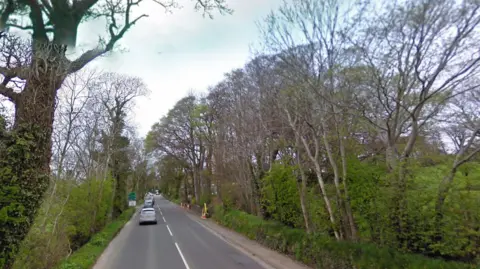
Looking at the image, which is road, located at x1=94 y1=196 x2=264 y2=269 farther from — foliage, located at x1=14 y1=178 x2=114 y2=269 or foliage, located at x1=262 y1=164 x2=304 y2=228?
foliage, located at x1=262 y1=164 x2=304 y2=228

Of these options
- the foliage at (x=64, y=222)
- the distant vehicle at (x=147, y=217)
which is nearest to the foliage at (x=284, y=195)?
the foliage at (x=64, y=222)

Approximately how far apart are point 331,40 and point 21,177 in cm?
885

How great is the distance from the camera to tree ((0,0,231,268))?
6609mm

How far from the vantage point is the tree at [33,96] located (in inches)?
260

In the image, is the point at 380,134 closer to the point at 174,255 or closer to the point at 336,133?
the point at 336,133

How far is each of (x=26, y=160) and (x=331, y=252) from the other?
8.39 m

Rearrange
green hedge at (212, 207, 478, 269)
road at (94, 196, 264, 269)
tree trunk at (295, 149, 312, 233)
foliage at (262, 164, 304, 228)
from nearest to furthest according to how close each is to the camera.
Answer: green hedge at (212, 207, 478, 269) < road at (94, 196, 264, 269) < tree trunk at (295, 149, 312, 233) < foliage at (262, 164, 304, 228)

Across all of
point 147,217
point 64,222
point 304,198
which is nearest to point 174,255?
point 64,222

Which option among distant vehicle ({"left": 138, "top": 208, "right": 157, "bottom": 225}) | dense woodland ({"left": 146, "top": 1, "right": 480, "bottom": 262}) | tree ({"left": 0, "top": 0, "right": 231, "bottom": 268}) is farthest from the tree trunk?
distant vehicle ({"left": 138, "top": 208, "right": 157, "bottom": 225})

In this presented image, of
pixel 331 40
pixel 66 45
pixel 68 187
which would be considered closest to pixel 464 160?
pixel 331 40

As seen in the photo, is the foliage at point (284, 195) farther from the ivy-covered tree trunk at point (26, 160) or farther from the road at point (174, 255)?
the ivy-covered tree trunk at point (26, 160)

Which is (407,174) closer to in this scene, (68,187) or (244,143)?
(244,143)

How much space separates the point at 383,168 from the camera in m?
10.4

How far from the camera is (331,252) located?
35.5ft
